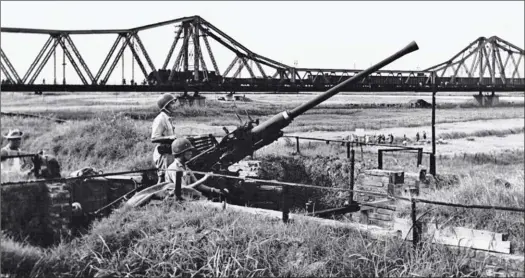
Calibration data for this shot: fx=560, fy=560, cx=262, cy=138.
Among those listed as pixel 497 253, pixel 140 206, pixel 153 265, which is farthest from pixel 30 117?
pixel 497 253

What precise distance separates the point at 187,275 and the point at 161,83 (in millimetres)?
15683

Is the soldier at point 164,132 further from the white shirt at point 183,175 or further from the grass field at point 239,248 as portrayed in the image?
the grass field at point 239,248

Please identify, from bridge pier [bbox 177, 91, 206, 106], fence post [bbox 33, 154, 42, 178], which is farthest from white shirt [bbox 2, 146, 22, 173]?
bridge pier [bbox 177, 91, 206, 106]

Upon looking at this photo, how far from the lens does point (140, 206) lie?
6.63m

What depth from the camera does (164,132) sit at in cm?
801

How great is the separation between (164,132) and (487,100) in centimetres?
2882

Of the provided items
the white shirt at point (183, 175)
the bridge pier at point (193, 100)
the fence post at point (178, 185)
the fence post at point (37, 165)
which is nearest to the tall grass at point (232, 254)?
the fence post at point (178, 185)

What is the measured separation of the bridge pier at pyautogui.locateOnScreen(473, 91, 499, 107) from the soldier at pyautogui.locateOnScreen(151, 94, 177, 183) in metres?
25.3

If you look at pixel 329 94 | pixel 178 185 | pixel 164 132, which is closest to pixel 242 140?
pixel 164 132

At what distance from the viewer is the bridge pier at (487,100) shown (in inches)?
1191

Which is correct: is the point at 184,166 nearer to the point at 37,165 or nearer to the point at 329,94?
the point at 37,165

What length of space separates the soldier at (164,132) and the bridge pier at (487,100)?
83.1 ft

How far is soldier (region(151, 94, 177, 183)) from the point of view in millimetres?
7957

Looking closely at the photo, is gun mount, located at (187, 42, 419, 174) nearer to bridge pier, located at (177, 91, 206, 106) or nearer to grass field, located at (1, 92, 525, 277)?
grass field, located at (1, 92, 525, 277)
